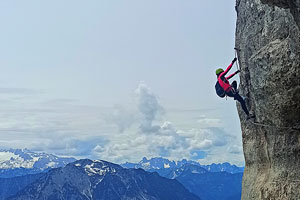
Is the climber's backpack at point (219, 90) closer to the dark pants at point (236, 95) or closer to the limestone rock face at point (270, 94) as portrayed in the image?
the dark pants at point (236, 95)

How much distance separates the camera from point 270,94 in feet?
56.3

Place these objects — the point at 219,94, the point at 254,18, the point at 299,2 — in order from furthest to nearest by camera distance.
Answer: the point at 219,94 → the point at 254,18 → the point at 299,2

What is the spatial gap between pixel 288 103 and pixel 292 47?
2.79m

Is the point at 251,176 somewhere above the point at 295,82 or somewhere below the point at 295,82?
below

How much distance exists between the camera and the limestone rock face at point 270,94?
51.8ft

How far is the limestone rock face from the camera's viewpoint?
621 inches

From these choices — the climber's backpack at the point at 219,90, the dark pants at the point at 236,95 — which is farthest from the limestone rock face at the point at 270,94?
the climber's backpack at the point at 219,90

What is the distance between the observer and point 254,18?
63.9ft

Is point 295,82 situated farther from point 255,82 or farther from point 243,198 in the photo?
point 243,198

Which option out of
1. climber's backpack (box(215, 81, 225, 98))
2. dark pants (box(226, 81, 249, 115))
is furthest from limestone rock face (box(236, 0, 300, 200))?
climber's backpack (box(215, 81, 225, 98))

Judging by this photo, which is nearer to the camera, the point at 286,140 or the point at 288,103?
the point at 288,103

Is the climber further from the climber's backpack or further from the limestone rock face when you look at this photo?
the limestone rock face

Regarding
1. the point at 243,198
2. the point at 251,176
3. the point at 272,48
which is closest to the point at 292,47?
the point at 272,48

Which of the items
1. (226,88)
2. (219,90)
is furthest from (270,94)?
(219,90)
